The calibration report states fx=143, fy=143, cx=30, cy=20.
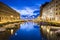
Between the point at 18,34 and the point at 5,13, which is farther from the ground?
the point at 5,13

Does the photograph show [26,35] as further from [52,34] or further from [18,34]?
[52,34]

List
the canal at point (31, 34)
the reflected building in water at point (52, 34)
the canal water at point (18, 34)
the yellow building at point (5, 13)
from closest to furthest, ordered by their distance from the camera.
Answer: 1. the reflected building in water at point (52, 34)
2. the canal at point (31, 34)
3. the canal water at point (18, 34)
4. the yellow building at point (5, 13)

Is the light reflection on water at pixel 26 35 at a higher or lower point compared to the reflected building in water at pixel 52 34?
lower

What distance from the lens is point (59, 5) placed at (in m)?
92.0

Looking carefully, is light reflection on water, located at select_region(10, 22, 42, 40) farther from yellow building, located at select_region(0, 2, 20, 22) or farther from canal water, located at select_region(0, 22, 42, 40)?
yellow building, located at select_region(0, 2, 20, 22)

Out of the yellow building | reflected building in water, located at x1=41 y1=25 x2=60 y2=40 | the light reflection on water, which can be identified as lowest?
the light reflection on water

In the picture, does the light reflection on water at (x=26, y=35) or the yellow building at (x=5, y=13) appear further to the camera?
the yellow building at (x=5, y=13)

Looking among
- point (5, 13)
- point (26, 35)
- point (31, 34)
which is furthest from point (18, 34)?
point (5, 13)

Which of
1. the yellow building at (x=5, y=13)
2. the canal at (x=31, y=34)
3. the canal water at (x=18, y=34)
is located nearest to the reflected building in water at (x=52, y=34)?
the canal at (x=31, y=34)

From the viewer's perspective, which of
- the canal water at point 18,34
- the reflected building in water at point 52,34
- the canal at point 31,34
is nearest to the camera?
the reflected building in water at point 52,34

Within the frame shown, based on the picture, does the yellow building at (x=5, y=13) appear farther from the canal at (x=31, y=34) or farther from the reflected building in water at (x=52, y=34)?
the reflected building in water at (x=52, y=34)

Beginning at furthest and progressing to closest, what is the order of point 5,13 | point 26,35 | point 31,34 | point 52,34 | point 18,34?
point 5,13, point 31,34, point 18,34, point 26,35, point 52,34

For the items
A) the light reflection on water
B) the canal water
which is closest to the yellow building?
the canal water

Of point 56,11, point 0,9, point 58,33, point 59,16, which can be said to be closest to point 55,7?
point 56,11
